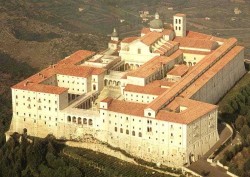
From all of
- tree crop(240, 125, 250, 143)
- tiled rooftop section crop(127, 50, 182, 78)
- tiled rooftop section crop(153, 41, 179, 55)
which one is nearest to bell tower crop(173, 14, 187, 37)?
tiled rooftop section crop(153, 41, 179, 55)

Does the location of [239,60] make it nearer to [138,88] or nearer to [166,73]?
[166,73]

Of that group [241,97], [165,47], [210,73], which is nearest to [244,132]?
[210,73]

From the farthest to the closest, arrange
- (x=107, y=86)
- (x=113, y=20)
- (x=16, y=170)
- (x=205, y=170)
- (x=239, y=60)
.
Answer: (x=113, y=20) < (x=239, y=60) < (x=107, y=86) < (x=16, y=170) < (x=205, y=170)

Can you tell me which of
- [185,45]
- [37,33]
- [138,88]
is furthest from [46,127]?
[37,33]

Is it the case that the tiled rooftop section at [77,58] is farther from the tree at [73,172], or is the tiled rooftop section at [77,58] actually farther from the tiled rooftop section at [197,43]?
the tree at [73,172]

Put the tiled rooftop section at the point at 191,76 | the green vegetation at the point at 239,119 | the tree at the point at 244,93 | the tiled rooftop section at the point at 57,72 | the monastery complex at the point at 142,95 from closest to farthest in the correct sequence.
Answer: the green vegetation at the point at 239,119 → the monastery complex at the point at 142,95 → the tiled rooftop section at the point at 191,76 → the tiled rooftop section at the point at 57,72 → the tree at the point at 244,93

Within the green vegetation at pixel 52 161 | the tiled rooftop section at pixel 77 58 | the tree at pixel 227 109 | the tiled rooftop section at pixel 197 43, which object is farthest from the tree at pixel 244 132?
the tiled rooftop section at pixel 77 58

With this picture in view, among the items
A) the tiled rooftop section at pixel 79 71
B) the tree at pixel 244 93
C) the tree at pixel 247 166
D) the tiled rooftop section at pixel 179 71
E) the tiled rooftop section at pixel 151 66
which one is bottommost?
the tree at pixel 247 166

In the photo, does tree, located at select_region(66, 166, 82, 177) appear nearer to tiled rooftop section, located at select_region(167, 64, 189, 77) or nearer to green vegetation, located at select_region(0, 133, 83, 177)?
green vegetation, located at select_region(0, 133, 83, 177)
